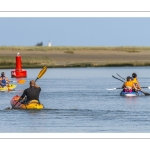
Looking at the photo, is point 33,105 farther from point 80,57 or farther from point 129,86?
point 80,57

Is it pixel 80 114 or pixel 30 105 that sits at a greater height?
pixel 30 105

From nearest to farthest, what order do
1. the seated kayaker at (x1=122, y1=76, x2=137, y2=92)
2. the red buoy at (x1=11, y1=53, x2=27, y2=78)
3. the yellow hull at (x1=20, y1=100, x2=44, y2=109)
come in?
the yellow hull at (x1=20, y1=100, x2=44, y2=109)
the seated kayaker at (x1=122, y1=76, x2=137, y2=92)
the red buoy at (x1=11, y1=53, x2=27, y2=78)

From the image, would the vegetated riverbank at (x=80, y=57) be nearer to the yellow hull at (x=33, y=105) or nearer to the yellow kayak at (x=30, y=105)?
the yellow kayak at (x=30, y=105)

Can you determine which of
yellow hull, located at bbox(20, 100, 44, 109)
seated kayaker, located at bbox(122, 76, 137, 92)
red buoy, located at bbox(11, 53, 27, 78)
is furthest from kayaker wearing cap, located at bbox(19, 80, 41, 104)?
red buoy, located at bbox(11, 53, 27, 78)

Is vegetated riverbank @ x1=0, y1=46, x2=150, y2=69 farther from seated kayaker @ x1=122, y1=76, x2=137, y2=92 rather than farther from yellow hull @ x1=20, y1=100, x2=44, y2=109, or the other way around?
yellow hull @ x1=20, y1=100, x2=44, y2=109

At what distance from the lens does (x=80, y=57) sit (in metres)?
73.3

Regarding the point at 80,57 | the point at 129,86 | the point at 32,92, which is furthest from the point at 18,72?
the point at 80,57

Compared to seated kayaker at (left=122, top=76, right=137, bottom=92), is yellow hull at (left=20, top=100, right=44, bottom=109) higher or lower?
lower

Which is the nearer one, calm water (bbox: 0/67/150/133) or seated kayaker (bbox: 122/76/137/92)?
calm water (bbox: 0/67/150/133)

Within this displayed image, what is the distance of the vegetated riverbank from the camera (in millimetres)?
63125

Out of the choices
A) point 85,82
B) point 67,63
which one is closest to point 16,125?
point 85,82

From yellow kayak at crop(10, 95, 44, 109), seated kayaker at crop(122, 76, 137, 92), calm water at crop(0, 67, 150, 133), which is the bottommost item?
calm water at crop(0, 67, 150, 133)

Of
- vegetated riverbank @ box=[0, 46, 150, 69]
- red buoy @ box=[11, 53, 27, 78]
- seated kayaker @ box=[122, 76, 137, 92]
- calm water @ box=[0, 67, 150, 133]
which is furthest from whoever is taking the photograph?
vegetated riverbank @ box=[0, 46, 150, 69]
